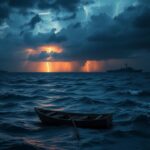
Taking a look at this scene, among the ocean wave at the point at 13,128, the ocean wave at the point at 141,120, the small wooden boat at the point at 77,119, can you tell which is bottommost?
the ocean wave at the point at 141,120

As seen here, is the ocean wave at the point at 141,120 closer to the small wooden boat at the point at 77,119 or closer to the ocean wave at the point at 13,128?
the small wooden boat at the point at 77,119

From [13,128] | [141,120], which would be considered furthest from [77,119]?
[141,120]

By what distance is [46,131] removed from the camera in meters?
21.9

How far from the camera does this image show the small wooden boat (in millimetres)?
21953

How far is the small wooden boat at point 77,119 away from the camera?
22.0 metres

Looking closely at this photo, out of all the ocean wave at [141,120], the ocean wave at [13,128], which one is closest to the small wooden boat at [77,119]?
the ocean wave at [13,128]

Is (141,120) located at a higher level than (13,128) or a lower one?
lower

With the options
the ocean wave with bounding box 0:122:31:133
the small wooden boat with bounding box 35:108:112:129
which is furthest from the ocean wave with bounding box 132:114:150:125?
the ocean wave with bounding box 0:122:31:133

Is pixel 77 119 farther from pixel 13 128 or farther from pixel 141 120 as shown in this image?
pixel 141 120

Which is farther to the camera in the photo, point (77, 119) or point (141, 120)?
point (141, 120)

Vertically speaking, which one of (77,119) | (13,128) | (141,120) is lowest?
(141,120)

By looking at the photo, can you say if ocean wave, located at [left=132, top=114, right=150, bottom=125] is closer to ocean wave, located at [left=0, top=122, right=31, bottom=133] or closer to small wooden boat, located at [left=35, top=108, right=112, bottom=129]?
small wooden boat, located at [left=35, top=108, right=112, bottom=129]

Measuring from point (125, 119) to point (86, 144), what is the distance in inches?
405

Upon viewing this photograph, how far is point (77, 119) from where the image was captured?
22766 millimetres
